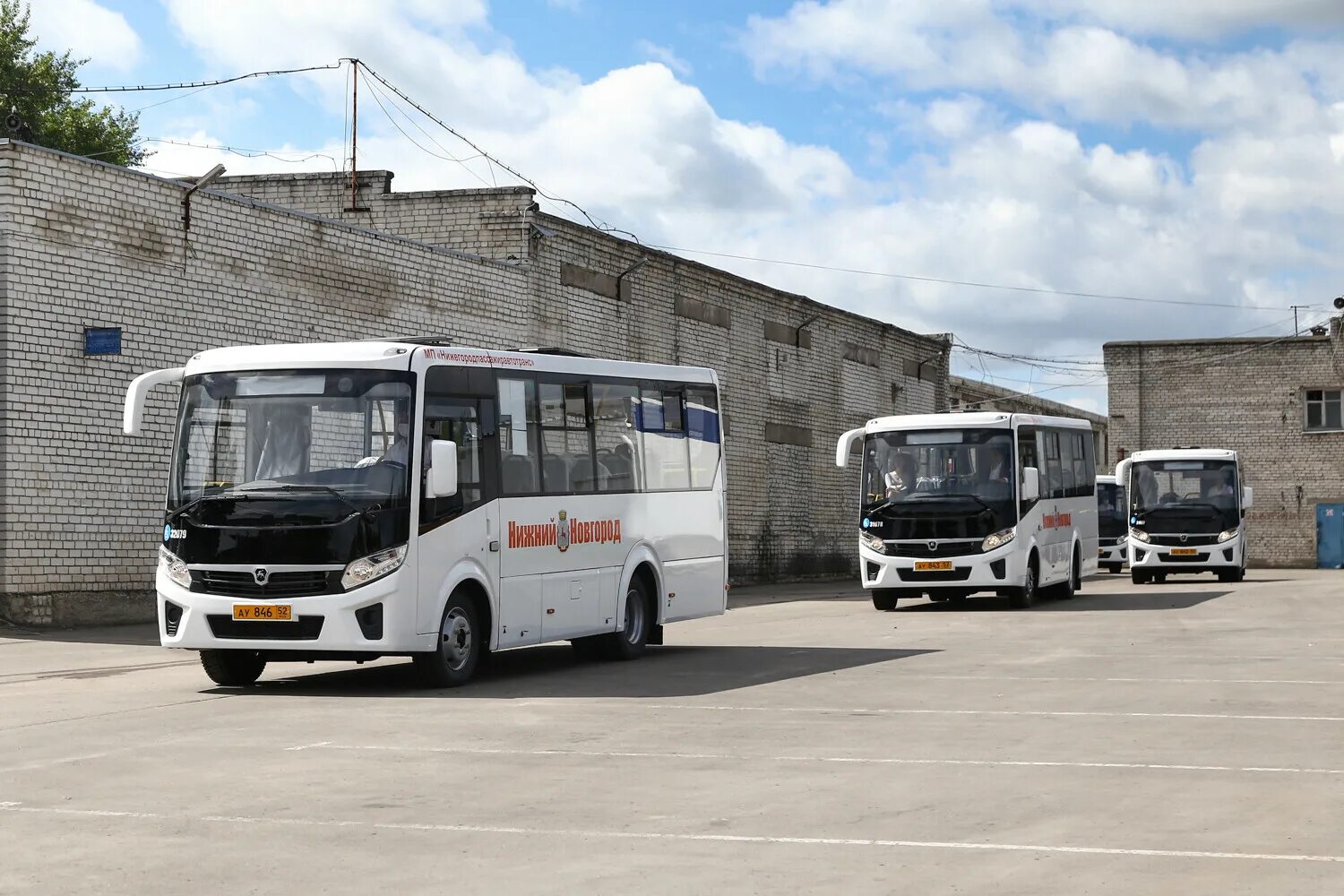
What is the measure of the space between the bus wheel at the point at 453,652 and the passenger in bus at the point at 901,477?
12.5 metres

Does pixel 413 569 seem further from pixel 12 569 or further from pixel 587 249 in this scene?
pixel 587 249

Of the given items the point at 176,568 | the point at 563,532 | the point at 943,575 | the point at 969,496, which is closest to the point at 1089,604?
the point at 969,496

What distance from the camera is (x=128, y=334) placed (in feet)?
74.1

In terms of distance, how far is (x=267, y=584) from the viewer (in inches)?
544

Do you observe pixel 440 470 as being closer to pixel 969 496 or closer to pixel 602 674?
pixel 602 674

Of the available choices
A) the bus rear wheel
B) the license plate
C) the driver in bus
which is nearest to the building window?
the bus rear wheel

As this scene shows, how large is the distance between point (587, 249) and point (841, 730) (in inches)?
936

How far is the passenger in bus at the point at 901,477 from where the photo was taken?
26.6 meters

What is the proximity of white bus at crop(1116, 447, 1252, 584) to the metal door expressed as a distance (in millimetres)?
23821

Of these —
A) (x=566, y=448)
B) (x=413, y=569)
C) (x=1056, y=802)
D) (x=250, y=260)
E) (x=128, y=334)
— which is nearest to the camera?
(x=1056, y=802)

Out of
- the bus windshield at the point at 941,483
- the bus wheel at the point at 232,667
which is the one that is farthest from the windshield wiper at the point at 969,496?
the bus wheel at the point at 232,667

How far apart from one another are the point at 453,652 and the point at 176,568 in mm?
2198

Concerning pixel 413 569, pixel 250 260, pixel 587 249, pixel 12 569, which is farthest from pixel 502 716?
pixel 587 249

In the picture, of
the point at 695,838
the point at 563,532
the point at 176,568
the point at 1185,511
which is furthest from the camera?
the point at 1185,511
